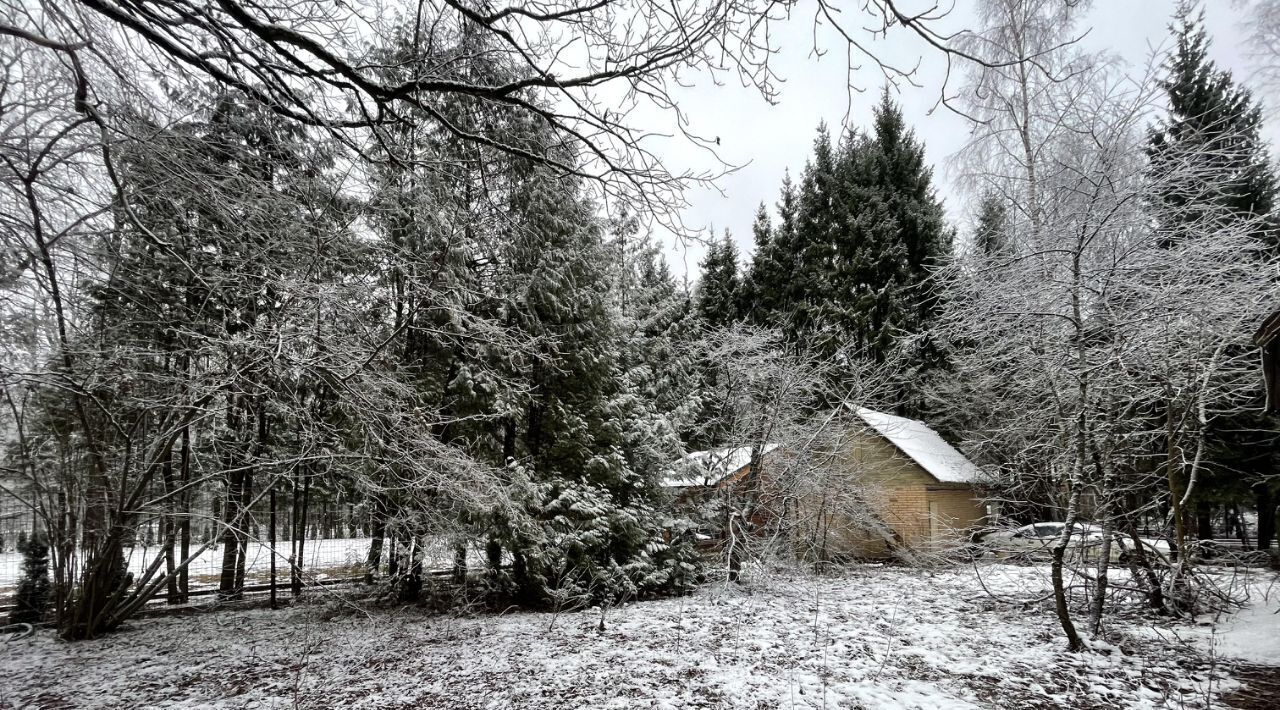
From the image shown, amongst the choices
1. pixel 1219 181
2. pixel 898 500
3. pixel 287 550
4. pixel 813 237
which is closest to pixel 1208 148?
pixel 1219 181

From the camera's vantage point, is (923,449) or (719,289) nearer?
(923,449)

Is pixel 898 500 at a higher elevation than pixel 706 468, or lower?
lower

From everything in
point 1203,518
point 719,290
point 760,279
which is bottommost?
point 1203,518

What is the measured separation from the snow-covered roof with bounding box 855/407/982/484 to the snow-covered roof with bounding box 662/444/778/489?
307 cm

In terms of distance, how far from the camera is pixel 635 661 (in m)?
5.77

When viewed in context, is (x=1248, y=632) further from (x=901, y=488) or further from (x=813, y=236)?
(x=813, y=236)

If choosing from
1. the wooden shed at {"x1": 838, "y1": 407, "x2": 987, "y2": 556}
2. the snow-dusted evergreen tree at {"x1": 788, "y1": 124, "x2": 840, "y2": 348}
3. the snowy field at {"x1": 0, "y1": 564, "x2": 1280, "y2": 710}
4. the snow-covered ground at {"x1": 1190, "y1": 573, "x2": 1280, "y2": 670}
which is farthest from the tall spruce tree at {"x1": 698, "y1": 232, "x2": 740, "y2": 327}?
the snow-covered ground at {"x1": 1190, "y1": 573, "x2": 1280, "y2": 670}

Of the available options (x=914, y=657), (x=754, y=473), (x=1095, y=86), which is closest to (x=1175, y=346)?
(x=1095, y=86)

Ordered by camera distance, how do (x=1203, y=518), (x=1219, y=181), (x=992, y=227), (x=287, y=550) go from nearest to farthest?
(x=1219, y=181)
(x=287, y=550)
(x=992, y=227)
(x=1203, y=518)

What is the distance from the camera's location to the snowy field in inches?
185

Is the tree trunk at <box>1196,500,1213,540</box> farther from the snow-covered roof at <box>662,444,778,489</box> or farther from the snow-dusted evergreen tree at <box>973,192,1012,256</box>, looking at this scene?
the snow-covered roof at <box>662,444,778,489</box>

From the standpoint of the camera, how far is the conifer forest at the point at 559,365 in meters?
2.63

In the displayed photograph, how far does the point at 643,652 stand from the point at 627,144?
17.7 feet

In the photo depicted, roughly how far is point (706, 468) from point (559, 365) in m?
3.59
